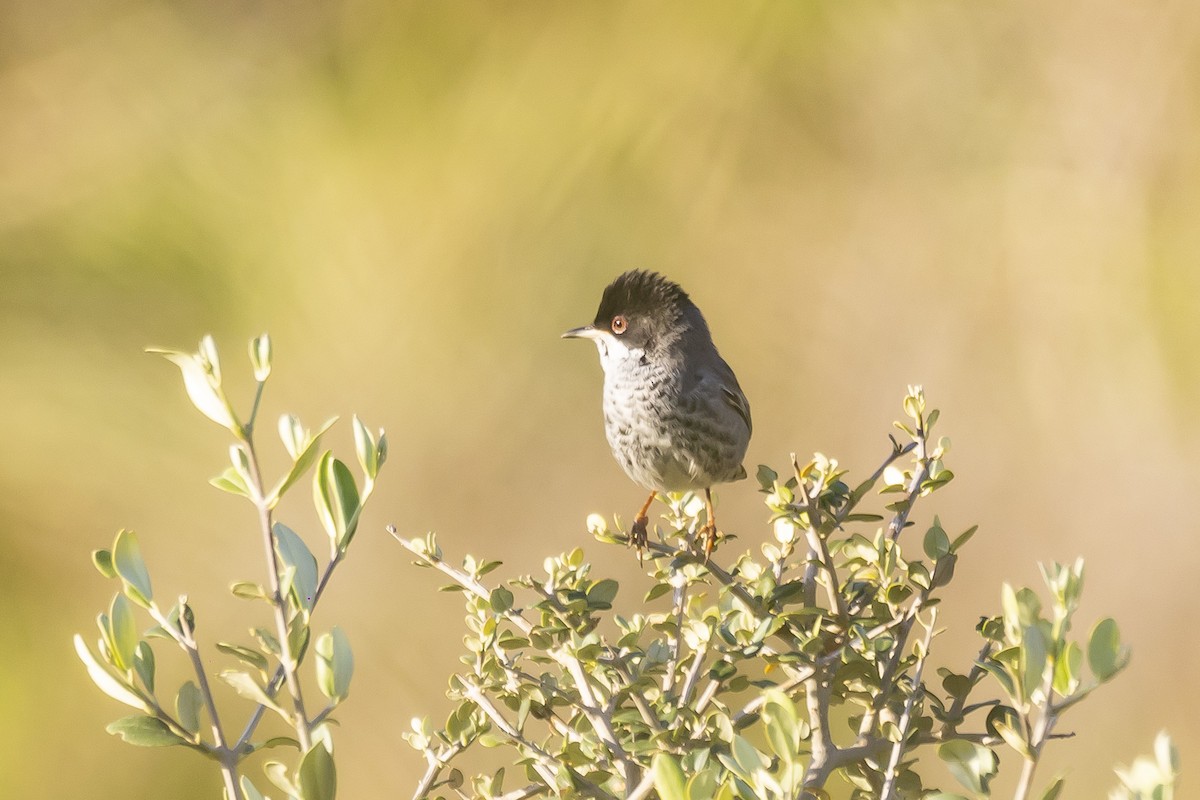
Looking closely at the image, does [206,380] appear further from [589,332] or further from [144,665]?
[589,332]

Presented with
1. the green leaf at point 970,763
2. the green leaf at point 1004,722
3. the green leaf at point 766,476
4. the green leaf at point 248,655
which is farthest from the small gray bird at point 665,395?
the green leaf at point 248,655

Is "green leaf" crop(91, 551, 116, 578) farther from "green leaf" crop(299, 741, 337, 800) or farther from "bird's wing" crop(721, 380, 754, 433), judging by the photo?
"bird's wing" crop(721, 380, 754, 433)

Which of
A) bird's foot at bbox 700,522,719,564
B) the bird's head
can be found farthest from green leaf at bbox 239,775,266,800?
the bird's head

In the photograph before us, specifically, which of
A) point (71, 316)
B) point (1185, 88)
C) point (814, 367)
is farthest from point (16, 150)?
point (1185, 88)

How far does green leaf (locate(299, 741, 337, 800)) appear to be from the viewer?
1.09 m

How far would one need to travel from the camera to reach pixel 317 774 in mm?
1100

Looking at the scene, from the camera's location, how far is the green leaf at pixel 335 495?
1215 mm

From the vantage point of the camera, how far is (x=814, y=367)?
4.22 m

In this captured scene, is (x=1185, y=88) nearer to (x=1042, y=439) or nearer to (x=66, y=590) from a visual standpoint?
(x=1042, y=439)

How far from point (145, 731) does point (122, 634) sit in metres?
0.11

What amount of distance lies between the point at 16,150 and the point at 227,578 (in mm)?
1956

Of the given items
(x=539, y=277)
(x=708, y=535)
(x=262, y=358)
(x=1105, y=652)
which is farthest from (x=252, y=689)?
(x=539, y=277)

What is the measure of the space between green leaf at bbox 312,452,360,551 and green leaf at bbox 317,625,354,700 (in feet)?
0.35

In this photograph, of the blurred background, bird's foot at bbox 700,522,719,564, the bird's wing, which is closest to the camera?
bird's foot at bbox 700,522,719,564
